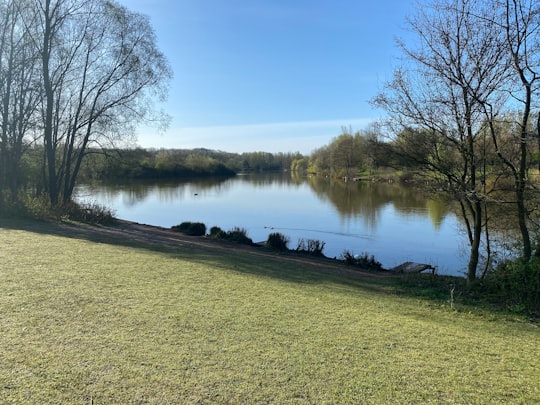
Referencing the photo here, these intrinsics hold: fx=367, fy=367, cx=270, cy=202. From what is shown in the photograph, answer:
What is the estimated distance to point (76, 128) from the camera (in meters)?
19.7

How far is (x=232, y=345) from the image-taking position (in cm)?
359

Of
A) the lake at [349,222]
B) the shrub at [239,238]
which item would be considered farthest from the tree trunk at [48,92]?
the shrub at [239,238]

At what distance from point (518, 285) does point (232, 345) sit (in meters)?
6.30

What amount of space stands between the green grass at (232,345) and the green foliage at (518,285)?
1381 mm

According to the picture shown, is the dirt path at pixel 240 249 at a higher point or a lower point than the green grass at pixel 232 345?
lower

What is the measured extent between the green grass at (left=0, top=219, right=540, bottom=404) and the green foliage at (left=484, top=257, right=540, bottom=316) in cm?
138

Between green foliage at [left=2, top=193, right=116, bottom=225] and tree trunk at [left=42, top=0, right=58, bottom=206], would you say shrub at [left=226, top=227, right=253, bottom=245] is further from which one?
tree trunk at [left=42, top=0, right=58, bottom=206]

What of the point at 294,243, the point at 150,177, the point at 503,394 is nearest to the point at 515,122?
the point at 503,394

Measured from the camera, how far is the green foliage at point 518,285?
659 cm

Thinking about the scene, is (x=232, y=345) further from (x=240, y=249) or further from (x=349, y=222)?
(x=349, y=222)

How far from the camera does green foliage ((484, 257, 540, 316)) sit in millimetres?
6594

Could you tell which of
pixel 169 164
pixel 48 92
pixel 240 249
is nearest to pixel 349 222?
pixel 240 249

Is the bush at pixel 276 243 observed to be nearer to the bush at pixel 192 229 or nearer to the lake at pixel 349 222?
the lake at pixel 349 222

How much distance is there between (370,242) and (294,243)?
402 cm
